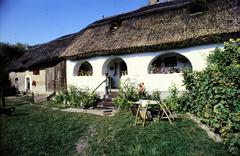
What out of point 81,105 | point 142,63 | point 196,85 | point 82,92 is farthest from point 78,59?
point 196,85

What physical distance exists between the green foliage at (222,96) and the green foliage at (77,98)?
21.6 feet

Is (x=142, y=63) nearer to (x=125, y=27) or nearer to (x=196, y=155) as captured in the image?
(x=125, y=27)

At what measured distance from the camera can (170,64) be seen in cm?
1437

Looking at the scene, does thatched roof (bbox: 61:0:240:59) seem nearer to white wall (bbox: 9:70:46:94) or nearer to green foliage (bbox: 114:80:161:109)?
green foliage (bbox: 114:80:161:109)

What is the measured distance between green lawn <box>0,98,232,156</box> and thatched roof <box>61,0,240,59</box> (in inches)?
177

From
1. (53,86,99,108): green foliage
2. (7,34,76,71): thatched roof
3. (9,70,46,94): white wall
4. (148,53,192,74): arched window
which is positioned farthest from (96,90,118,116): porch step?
(9,70,46,94): white wall

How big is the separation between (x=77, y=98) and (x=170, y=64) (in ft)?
20.6

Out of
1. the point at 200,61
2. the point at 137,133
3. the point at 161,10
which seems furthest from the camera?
the point at 161,10

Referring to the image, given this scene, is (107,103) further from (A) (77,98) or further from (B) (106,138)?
(B) (106,138)

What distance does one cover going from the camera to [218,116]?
755 cm

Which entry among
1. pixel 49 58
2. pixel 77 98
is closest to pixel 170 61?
pixel 77 98

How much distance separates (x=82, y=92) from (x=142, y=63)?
4.64 metres

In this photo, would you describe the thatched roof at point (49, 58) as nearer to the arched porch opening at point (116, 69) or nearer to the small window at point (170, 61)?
the arched porch opening at point (116, 69)

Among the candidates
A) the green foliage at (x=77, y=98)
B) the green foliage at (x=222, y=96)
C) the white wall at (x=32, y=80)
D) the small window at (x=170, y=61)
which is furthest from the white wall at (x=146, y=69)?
the white wall at (x=32, y=80)
